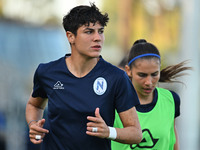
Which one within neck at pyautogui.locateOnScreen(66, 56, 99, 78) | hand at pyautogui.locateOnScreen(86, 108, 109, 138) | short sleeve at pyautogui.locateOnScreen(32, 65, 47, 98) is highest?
neck at pyautogui.locateOnScreen(66, 56, 99, 78)

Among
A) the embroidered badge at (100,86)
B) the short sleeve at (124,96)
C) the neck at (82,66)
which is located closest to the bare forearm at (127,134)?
the short sleeve at (124,96)

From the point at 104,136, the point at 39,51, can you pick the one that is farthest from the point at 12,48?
the point at 104,136

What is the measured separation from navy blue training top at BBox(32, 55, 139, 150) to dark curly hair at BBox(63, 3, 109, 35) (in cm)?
36

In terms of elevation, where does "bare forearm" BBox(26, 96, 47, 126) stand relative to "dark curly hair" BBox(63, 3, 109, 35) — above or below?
below

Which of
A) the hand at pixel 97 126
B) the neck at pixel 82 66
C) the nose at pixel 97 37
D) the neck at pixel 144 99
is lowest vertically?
the hand at pixel 97 126

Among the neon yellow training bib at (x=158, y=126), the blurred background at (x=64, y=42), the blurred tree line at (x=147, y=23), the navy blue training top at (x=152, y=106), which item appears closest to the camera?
the neon yellow training bib at (x=158, y=126)

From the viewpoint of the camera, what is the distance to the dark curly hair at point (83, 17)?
3965mm

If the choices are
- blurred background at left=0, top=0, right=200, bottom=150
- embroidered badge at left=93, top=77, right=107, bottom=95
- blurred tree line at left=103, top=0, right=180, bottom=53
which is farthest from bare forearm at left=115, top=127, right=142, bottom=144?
blurred tree line at left=103, top=0, right=180, bottom=53

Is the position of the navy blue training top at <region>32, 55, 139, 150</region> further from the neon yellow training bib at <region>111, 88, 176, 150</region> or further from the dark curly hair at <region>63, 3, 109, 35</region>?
the neon yellow training bib at <region>111, 88, 176, 150</region>

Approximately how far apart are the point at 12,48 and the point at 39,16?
615 cm

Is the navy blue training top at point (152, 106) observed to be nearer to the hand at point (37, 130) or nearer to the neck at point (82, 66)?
the neck at point (82, 66)

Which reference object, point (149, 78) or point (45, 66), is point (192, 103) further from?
point (45, 66)

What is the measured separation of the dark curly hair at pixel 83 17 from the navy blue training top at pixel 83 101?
0.36 meters

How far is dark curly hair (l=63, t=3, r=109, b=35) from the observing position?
13.0ft
